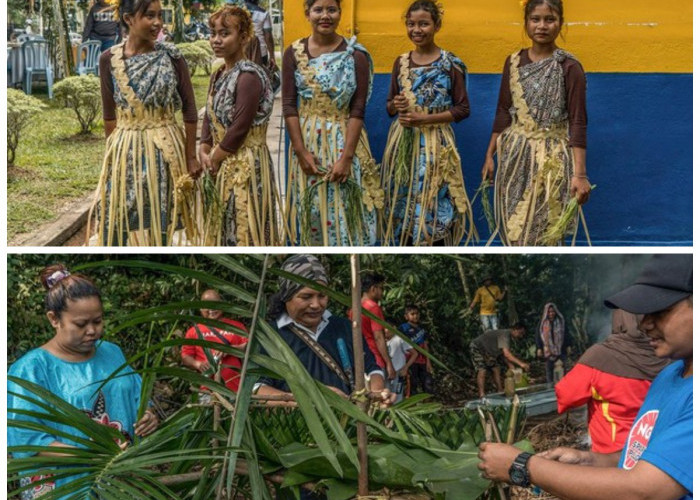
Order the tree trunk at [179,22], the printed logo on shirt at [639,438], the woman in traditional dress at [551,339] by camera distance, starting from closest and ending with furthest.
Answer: the printed logo on shirt at [639,438], the woman in traditional dress at [551,339], the tree trunk at [179,22]

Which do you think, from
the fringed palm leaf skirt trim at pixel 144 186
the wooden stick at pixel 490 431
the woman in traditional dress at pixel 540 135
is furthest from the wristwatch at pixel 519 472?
the fringed palm leaf skirt trim at pixel 144 186

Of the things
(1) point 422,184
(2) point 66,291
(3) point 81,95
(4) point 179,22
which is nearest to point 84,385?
(2) point 66,291

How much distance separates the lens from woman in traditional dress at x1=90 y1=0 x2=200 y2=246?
4.26 meters

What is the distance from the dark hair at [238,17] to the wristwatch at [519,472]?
2479 mm

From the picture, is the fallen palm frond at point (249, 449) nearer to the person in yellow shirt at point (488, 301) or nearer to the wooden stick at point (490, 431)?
the wooden stick at point (490, 431)

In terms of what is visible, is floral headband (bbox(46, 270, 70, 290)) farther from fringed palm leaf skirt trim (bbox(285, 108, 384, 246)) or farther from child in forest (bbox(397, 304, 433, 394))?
child in forest (bbox(397, 304, 433, 394))

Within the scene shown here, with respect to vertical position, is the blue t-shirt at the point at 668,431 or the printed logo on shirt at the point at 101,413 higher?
the blue t-shirt at the point at 668,431

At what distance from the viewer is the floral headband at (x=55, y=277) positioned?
3.47m

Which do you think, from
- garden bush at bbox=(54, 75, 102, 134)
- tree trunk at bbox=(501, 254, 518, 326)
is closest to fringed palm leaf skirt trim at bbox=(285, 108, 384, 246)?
tree trunk at bbox=(501, 254, 518, 326)

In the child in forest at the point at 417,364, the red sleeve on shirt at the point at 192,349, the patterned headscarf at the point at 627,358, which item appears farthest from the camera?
the child in forest at the point at 417,364

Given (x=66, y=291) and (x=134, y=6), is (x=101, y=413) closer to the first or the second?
(x=66, y=291)

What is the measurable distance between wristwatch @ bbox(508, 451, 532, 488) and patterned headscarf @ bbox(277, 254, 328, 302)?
129 centimetres

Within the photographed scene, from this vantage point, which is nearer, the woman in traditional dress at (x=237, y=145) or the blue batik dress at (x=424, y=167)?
the woman in traditional dress at (x=237, y=145)

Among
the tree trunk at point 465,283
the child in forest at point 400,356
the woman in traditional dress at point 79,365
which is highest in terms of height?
the woman in traditional dress at point 79,365
